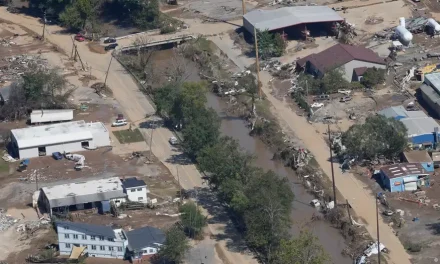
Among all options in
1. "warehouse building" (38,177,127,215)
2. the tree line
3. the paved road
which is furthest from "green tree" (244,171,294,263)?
"warehouse building" (38,177,127,215)

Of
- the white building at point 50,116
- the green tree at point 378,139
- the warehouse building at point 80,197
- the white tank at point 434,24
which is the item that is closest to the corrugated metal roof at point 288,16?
the white tank at point 434,24

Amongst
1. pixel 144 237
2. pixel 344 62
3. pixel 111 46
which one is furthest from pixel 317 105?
pixel 144 237

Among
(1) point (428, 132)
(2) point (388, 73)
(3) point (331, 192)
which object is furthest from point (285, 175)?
(2) point (388, 73)

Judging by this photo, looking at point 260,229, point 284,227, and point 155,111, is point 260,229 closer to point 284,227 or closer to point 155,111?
point 284,227

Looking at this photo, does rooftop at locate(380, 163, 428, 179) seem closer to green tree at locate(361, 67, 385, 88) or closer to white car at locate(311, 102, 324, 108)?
white car at locate(311, 102, 324, 108)

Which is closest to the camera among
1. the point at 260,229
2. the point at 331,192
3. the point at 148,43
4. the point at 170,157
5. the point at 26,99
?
the point at 260,229

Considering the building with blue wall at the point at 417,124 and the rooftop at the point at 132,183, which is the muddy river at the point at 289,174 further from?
the rooftop at the point at 132,183
